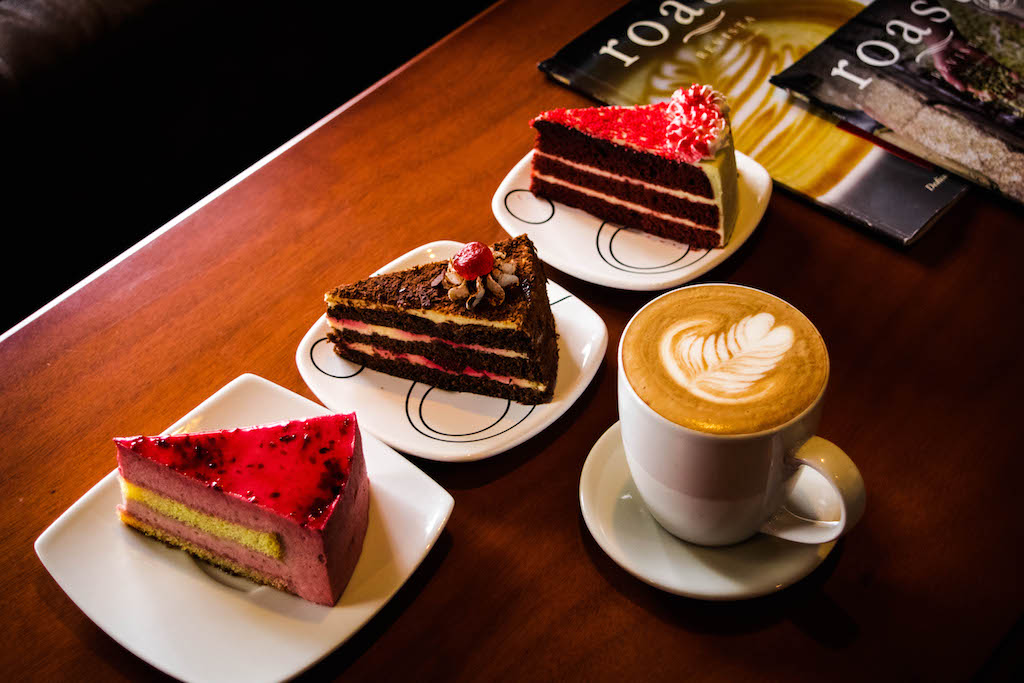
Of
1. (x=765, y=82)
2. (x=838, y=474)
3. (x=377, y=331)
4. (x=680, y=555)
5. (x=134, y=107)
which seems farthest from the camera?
(x=134, y=107)

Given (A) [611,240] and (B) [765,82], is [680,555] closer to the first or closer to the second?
(A) [611,240]

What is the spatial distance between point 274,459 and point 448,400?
0.34 metres

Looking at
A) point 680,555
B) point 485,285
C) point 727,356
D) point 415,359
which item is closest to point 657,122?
point 485,285

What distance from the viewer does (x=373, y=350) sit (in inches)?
56.2

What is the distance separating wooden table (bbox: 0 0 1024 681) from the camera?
103 cm

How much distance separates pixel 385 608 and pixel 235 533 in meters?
0.23

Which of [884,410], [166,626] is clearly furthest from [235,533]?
[884,410]

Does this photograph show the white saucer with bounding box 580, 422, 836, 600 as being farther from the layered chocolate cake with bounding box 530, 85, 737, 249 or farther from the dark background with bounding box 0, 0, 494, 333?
the dark background with bounding box 0, 0, 494, 333

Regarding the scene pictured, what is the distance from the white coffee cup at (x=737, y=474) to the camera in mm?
894

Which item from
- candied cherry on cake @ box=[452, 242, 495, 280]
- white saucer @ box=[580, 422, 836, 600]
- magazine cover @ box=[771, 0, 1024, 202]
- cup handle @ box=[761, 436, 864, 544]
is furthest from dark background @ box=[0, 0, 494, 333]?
cup handle @ box=[761, 436, 864, 544]

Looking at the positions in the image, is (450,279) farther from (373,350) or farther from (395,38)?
(395,38)

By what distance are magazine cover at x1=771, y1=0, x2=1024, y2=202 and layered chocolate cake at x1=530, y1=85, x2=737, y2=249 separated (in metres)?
0.33

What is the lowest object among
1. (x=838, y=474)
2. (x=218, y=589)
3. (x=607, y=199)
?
(x=218, y=589)

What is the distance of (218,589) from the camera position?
1111 millimetres
